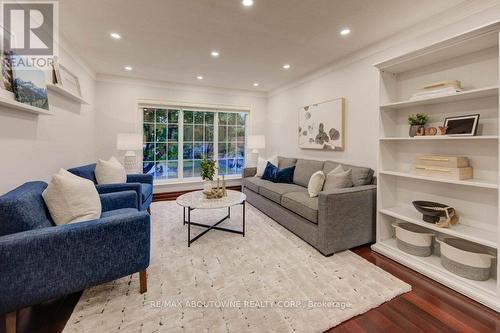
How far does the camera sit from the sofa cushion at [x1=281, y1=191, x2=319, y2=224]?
2536 mm

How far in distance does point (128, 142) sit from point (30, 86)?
6.84 feet

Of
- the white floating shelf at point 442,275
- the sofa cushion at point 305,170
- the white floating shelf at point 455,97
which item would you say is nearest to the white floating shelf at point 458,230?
the white floating shelf at point 442,275

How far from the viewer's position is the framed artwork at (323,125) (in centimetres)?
352

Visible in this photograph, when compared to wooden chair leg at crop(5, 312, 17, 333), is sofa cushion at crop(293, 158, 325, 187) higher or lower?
higher

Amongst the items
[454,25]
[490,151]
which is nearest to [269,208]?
[490,151]

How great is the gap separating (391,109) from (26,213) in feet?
11.2

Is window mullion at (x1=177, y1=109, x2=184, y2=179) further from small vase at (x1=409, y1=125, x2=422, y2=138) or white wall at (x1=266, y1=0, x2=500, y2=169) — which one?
small vase at (x1=409, y1=125, x2=422, y2=138)

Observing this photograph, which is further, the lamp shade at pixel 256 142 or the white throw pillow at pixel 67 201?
the lamp shade at pixel 256 142

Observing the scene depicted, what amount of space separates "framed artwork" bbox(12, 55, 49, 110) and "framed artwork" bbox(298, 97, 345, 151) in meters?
3.64

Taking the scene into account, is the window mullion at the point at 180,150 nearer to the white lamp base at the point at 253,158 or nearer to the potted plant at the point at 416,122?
the white lamp base at the point at 253,158

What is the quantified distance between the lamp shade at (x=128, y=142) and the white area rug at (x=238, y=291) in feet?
7.22

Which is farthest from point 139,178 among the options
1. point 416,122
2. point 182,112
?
point 416,122

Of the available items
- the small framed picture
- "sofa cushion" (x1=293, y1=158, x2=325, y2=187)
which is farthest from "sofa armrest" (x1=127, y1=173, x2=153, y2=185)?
the small framed picture

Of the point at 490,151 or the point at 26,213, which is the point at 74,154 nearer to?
the point at 26,213
